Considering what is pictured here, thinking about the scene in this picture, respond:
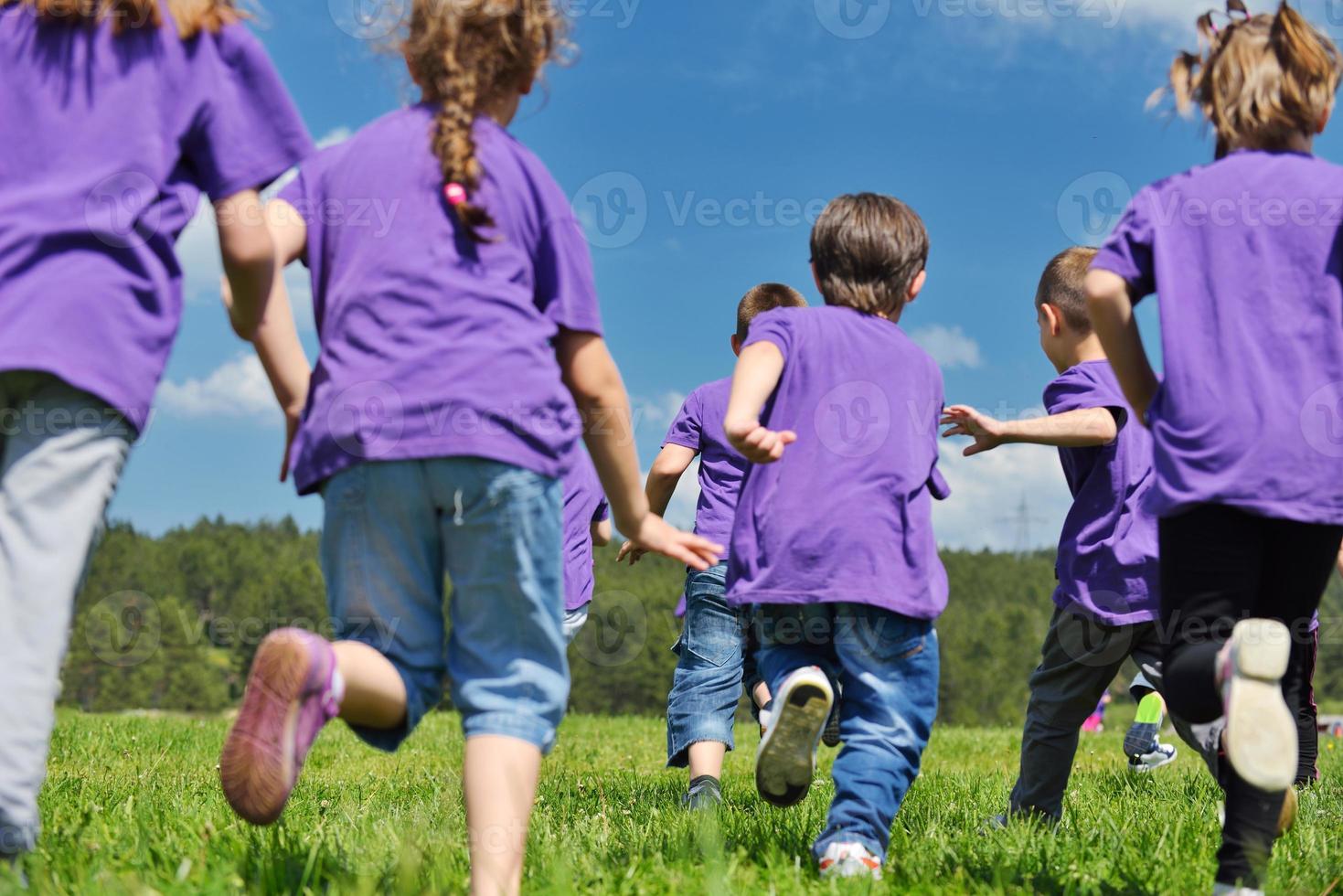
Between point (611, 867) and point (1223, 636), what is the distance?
1599mm

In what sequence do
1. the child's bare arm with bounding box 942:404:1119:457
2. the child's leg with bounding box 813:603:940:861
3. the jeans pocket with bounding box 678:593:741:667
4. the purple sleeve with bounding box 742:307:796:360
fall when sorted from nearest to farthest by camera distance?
the child's leg with bounding box 813:603:940:861
the purple sleeve with bounding box 742:307:796:360
the child's bare arm with bounding box 942:404:1119:457
the jeans pocket with bounding box 678:593:741:667

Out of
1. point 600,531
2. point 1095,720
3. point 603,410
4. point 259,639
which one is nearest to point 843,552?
point 603,410

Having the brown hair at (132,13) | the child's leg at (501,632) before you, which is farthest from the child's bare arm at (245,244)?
the child's leg at (501,632)

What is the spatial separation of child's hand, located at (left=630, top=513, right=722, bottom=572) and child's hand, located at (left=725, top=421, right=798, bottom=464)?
25cm

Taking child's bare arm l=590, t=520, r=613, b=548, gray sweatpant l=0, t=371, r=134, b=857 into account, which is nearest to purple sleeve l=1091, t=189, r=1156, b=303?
gray sweatpant l=0, t=371, r=134, b=857

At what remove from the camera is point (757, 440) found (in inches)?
117

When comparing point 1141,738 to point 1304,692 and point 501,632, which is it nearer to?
point 1304,692

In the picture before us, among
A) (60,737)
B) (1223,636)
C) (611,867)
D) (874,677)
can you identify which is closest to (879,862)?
(874,677)

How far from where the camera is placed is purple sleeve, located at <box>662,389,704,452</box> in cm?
547

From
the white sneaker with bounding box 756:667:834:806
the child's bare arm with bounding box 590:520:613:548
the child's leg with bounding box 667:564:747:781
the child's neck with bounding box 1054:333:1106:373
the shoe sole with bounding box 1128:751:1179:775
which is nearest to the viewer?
the white sneaker with bounding box 756:667:834:806

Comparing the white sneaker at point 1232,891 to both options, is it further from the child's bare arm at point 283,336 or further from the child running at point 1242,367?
the child's bare arm at point 283,336

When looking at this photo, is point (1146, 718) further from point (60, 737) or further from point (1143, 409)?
point (60, 737)

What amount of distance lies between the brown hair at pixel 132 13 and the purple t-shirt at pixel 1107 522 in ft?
9.77

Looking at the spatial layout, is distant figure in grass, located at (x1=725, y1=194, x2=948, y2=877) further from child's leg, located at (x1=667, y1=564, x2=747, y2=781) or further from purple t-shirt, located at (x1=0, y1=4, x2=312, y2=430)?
child's leg, located at (x1=667, y1=564, x2=747, y2=781)
